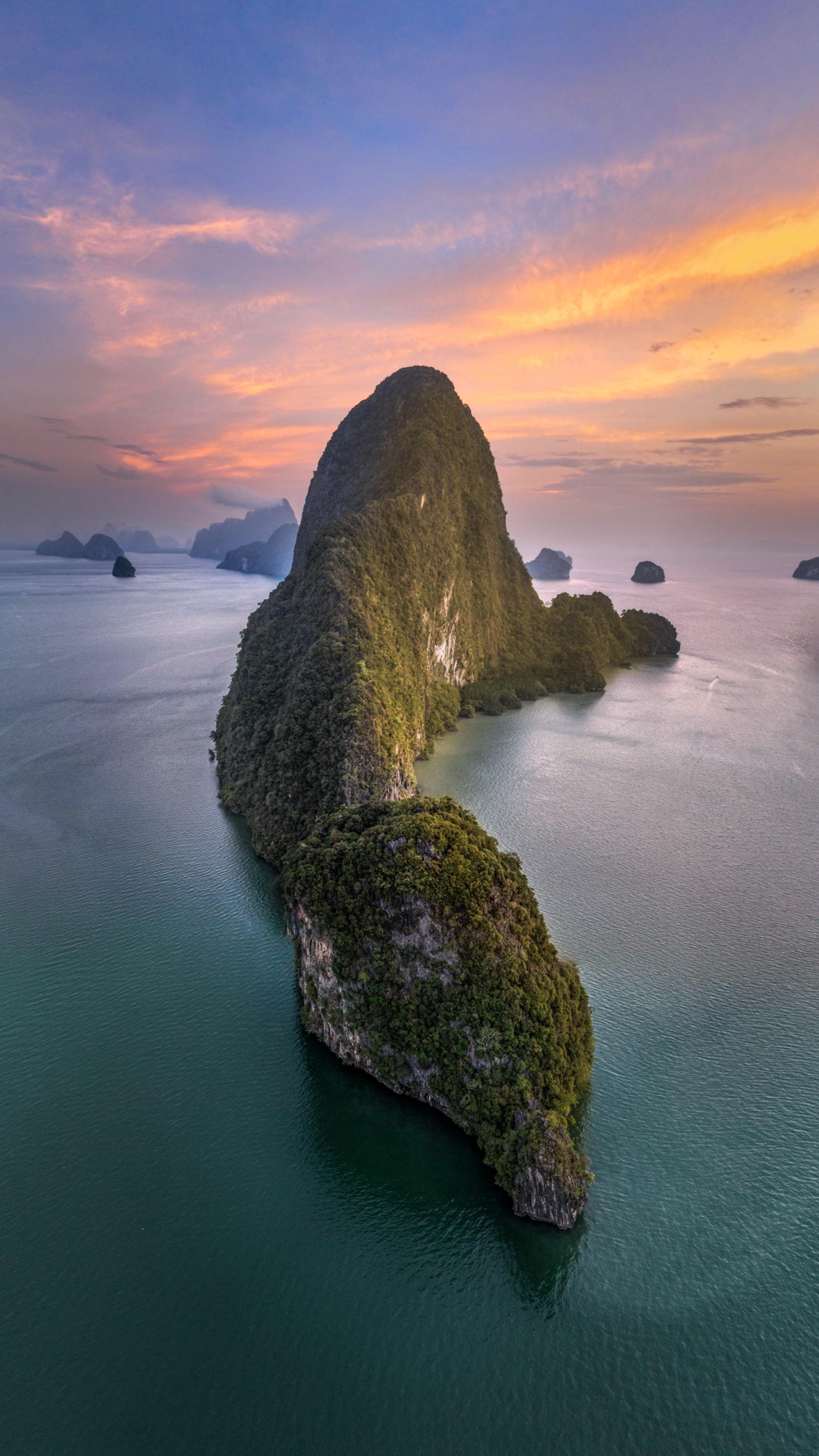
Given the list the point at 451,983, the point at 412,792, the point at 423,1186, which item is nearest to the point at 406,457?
the point at 412,792

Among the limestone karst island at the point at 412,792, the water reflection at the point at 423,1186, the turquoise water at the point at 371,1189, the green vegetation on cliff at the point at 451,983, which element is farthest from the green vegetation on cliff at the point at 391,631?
the water reflection at the point at 423,1186

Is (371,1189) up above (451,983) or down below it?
below

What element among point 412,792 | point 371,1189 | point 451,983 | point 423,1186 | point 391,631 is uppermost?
point 391,631

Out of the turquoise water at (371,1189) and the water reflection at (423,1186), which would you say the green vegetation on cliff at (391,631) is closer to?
the turquoise water at (371,1189)

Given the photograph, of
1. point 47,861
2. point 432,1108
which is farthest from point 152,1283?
point 47,861

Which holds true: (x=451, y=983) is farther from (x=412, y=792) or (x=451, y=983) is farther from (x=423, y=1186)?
(x=412, y=792)

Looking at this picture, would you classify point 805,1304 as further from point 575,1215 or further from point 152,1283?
point 152,1283

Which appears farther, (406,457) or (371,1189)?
(406,457)
